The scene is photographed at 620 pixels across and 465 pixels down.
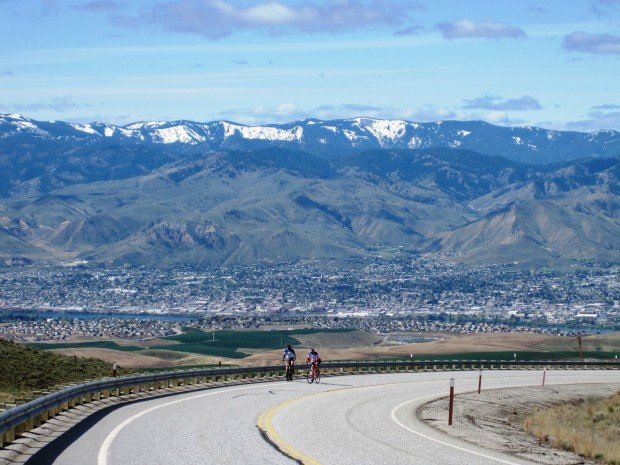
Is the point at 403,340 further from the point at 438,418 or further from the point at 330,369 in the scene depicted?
the point at 438,418

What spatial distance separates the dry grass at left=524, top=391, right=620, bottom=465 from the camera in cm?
2788

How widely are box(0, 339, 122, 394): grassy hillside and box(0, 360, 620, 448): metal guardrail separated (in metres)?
3.75

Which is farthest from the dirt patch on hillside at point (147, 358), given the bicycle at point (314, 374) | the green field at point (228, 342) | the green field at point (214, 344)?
the bicycle at point (314, 374)

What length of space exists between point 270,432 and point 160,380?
16.5 metres

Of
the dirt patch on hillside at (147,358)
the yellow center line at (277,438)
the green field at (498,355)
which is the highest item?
the yellow center line at (277,438)

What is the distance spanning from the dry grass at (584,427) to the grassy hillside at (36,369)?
16755 millimetres

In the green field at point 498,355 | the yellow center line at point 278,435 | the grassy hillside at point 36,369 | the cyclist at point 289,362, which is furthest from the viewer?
the green field at point 498,355

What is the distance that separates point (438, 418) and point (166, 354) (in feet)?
350

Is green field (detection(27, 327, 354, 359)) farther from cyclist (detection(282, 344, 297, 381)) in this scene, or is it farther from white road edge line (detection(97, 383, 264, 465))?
white road edge line (detection(97, 383, 264, 465))

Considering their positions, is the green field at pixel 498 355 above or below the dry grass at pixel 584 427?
below

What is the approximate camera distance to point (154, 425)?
29.4m

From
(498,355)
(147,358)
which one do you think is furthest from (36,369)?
(147,358)

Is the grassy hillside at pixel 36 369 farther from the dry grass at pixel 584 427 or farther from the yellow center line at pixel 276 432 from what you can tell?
the dry grass at pixel 584 427

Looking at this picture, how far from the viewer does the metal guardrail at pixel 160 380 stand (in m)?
26.0
